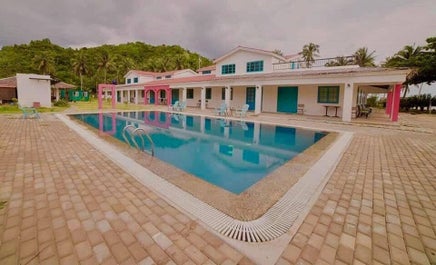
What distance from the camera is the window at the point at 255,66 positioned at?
1959 centimetres

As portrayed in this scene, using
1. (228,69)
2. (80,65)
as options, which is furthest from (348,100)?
(80,65)

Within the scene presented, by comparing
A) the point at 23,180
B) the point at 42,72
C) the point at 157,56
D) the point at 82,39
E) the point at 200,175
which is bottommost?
the point at 200,175

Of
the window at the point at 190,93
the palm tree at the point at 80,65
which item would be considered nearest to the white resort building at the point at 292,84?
the window at the point at 190,93

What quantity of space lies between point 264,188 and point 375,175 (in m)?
2.42

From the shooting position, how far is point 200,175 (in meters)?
5.39

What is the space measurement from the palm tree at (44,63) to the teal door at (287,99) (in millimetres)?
40693

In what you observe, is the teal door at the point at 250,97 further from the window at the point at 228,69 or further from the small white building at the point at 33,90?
the small white building at the point at 33,90

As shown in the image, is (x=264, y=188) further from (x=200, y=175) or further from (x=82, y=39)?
(x=82, y=39)

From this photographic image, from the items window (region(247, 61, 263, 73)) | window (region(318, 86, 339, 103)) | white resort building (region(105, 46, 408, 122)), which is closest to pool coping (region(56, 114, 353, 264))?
white resort building (region(105, 46, 408, 122))

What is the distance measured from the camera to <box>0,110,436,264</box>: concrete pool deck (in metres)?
2.06

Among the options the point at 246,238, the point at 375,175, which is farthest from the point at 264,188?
the point at 375,175

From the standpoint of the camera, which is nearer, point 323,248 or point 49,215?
point 323,248

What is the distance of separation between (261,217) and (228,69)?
2044cm

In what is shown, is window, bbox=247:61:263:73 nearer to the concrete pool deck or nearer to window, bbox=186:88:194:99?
window, bbox=186:88:194:99
